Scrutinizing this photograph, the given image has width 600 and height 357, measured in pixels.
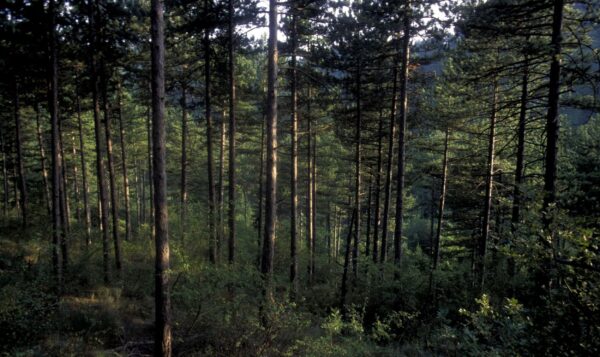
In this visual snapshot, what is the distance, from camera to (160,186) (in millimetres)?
7352

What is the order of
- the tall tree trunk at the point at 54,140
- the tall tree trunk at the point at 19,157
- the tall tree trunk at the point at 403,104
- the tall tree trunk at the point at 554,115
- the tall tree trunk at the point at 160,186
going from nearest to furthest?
the tall tree trunk at the point at 160,186, the tall tree trunk at the point at 554,115, the tall tree trunk at the point at 54,140, the tall tree trunk at the point at 403,104, the tall tree trunk at the point at 19,157

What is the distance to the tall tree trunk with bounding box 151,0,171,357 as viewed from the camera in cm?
702

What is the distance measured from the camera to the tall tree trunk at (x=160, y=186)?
7.02 m

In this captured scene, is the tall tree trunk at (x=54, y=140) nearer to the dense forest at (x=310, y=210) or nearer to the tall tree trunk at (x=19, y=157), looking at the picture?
the dense forest at (x=310, y=210)

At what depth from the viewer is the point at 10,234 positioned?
18500 millimetres

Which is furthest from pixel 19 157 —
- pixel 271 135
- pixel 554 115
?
pixel 554 115

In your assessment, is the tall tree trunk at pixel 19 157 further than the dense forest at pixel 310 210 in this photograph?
Yes

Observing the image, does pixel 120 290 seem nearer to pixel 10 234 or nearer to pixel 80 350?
pixel 80 350

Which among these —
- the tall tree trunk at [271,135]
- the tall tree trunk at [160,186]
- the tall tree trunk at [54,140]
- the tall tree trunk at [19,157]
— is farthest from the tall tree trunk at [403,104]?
the tall tree trunk at [19,157]

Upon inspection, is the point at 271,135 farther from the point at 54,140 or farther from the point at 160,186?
the point at 54,140

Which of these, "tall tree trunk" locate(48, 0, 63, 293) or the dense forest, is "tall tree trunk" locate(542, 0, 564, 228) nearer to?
the dense forest

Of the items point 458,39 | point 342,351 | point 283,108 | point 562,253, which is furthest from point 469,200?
point 562,253

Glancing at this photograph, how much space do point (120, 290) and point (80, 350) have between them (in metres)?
5.49

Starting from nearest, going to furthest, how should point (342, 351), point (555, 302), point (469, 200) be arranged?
point (555, 302)
point (342, 351)
point (469, 200)
